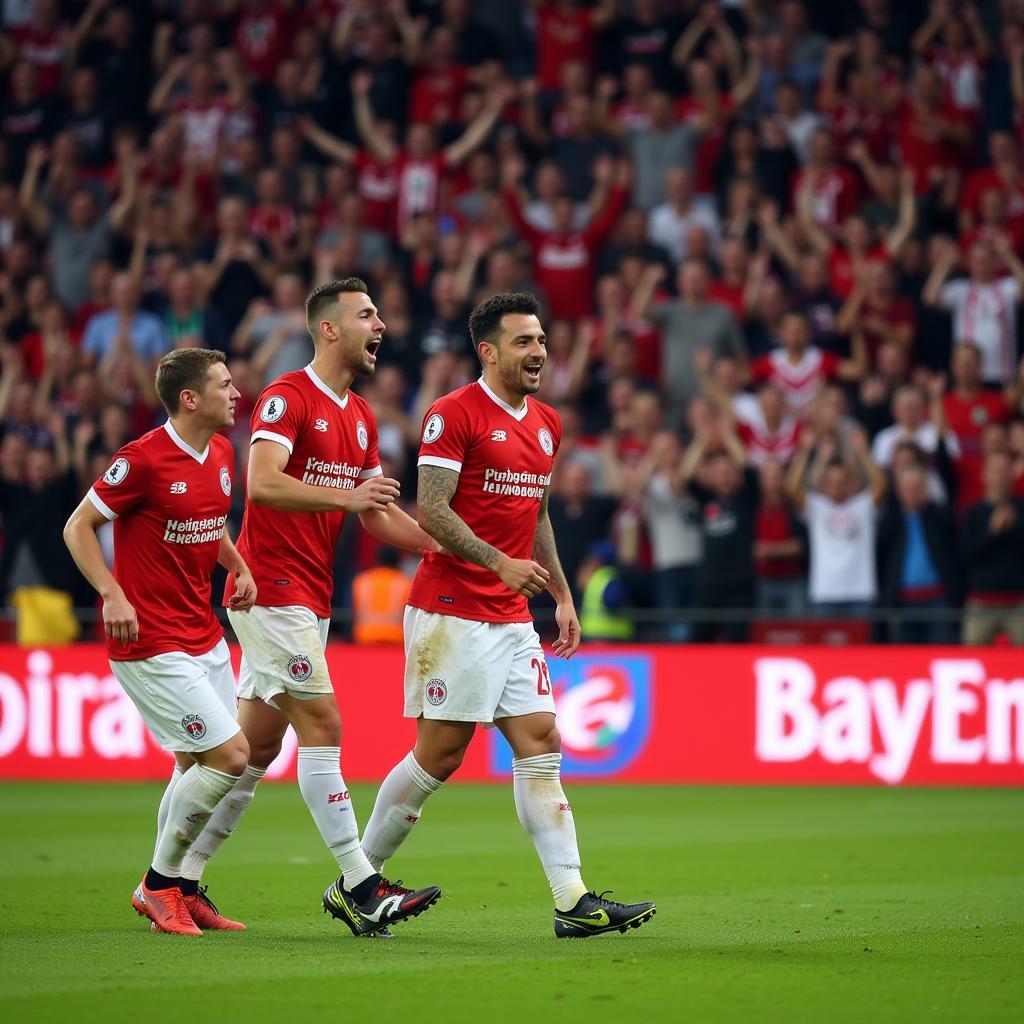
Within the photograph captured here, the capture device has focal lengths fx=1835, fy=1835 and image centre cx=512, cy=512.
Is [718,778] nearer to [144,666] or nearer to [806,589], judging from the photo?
[806,589]

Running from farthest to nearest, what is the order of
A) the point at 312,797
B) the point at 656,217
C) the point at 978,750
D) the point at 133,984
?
the point at 656,217, the point at 978,750, the point at 312,797, the point at 133,984

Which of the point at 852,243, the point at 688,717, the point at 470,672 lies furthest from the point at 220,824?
the point at 852,243

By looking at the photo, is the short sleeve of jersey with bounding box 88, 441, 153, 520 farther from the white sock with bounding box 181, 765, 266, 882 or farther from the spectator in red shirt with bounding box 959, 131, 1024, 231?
the spectator in red shirt with bounding box 959, 131, 1024, 231

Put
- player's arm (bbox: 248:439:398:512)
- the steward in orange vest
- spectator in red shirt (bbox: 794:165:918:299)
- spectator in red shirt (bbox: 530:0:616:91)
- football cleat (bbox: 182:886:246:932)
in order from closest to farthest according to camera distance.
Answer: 1. player's arm (bbox: 248:439:398:512)
2. football cleat (bbox: 182:886:246:932)
3. the steward in orange vest
4. spectator in red shirt (bbox: 794:165:918:299)
5. spectator in red shirt (bbox: 530:0:616:91)

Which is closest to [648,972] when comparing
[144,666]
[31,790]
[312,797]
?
[312,797]

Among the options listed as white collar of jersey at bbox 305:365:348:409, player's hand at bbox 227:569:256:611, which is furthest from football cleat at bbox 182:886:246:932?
white collar of jersey at bbox 305:365:348:409

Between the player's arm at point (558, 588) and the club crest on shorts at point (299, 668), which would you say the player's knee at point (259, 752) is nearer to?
the club crest on shorts at point (299, 668)

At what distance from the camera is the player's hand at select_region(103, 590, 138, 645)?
7.77 metres

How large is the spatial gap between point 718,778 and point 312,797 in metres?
8.92

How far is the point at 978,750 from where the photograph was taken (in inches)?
616

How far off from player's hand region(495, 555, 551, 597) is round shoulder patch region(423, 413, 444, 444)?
0.64m

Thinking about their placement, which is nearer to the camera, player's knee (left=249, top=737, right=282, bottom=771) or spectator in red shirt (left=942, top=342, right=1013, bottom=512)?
player's knee (left=249, top=737, right=282, bottom=771)

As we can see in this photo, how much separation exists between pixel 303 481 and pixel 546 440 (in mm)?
1094

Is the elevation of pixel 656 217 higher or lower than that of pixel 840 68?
lower
